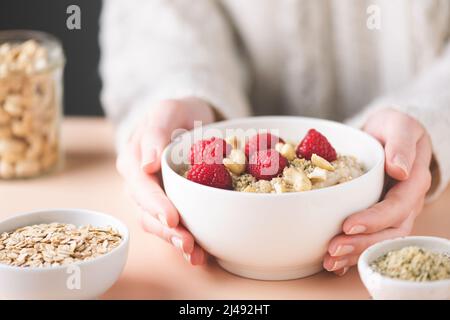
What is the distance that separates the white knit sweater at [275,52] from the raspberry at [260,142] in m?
0.27

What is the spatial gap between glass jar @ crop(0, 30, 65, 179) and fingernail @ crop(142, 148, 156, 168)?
270 mm

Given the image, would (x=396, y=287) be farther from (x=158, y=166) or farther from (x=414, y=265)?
(x=158, y=166)

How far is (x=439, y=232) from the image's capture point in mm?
844

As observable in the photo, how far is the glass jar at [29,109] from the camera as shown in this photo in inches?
39.9

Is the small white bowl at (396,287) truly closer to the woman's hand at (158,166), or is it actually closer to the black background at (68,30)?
the woman's hand at (158,166)

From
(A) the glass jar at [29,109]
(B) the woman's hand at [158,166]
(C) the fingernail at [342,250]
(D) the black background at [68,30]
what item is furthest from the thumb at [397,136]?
(D) the black background at [68,30]

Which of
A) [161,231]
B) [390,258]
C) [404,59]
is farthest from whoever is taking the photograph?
[404,59]

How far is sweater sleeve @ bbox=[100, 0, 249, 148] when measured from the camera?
3.62 ft

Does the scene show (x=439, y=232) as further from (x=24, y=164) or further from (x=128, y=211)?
(x=24, y=164)

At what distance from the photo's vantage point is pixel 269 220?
2.22 feet

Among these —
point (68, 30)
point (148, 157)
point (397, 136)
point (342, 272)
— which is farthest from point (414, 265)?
point (68, 30)

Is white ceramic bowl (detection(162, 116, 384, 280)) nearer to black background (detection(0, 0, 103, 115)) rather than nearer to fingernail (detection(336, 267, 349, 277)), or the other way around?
fingernail (detection(336, 267, 349, 277))

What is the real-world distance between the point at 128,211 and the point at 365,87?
524 mm

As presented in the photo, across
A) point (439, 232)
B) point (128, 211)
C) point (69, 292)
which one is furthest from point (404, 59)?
point (69, 292)
